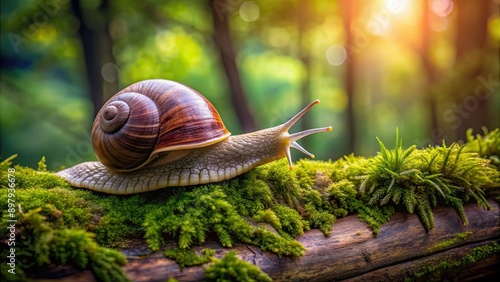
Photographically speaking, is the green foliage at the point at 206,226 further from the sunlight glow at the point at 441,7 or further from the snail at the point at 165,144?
the sunlight glow at the point at 441,7

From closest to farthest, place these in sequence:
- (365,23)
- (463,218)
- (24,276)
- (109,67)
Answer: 1. (24,276)
2. (463,218)
3. (109,67)
4. (365,23)

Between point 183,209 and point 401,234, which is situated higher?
point 183,209

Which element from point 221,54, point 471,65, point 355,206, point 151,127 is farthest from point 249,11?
point 355,206

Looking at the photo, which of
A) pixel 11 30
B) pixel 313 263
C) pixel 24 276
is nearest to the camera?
pixel 24 276

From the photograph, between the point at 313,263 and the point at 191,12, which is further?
the point at 191,12

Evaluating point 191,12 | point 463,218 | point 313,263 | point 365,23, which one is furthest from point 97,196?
point 365,23

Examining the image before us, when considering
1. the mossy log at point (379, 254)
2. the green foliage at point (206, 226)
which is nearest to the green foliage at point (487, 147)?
the mossy log at point (379, 254)

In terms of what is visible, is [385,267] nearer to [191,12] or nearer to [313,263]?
[313,263]
